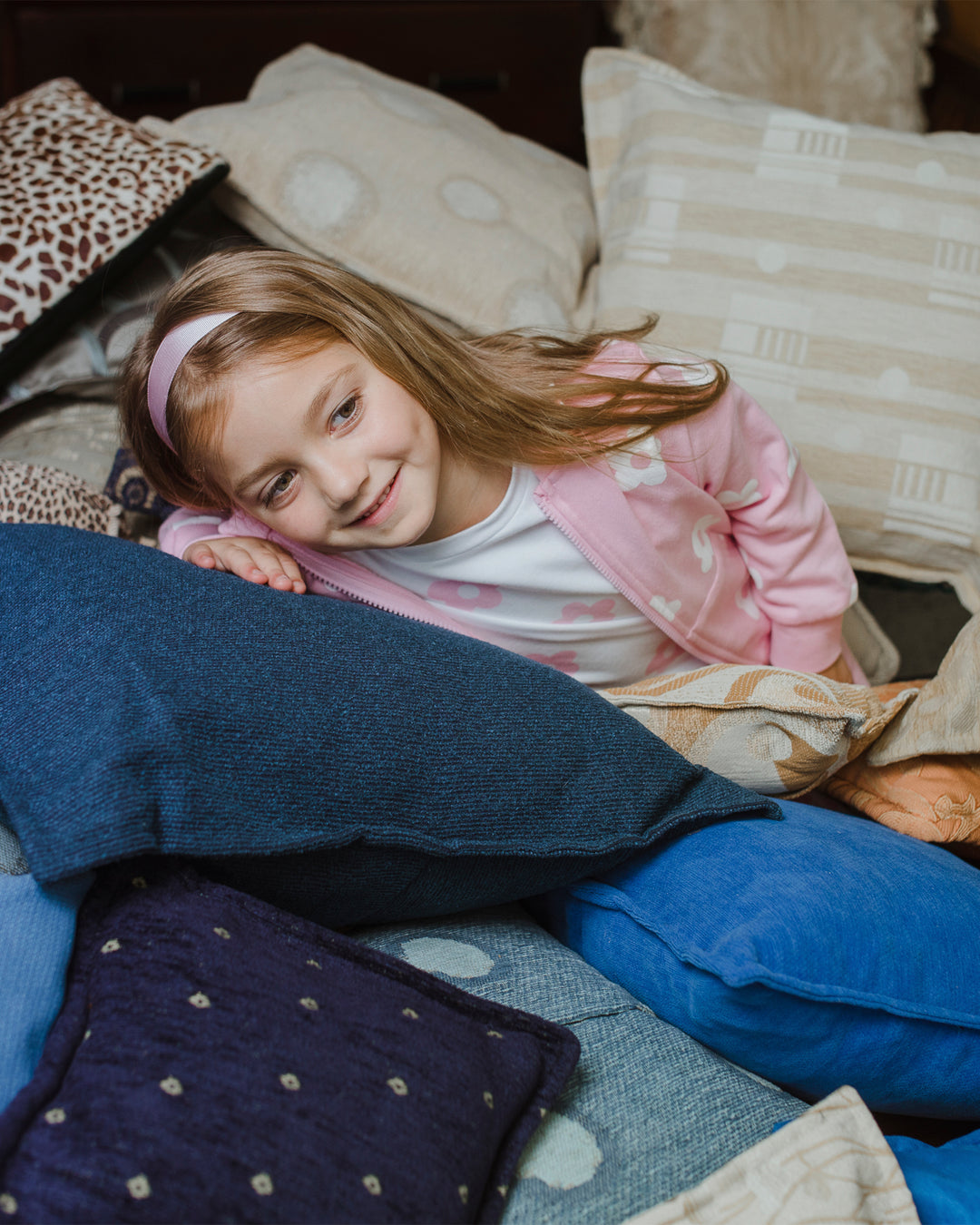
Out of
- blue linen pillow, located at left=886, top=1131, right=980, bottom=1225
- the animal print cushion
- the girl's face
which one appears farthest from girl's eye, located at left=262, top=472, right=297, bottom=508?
blue linen pillow, located at left=886, top=1131, right=980, bottom=1225

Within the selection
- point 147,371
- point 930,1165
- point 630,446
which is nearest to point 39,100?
point 147,371

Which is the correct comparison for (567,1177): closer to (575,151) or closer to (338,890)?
(338,890)

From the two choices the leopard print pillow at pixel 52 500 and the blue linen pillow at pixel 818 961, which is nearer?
the blue linen pillow at pixel 818 961

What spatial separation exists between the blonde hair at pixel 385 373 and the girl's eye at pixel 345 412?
0.05 meters

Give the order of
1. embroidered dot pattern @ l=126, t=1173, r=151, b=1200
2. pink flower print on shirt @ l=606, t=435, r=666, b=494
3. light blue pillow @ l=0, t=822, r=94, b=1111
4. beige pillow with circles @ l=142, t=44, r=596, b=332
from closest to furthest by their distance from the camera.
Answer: embroidered dot pattern @ l=126, t=1173, r=151, b=1200 → light blue pillow @ l=0, t=822, r=94, b=1111 → pink flower print on shirt @ l=606, t=435, r=666, b=494 → beige pillow with circles @ l=142, t=44, r=596, b=332

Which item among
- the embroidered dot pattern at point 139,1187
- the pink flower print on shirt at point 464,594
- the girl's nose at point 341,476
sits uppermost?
the girl's nose at point 341,476

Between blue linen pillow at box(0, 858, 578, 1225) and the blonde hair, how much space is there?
467mm

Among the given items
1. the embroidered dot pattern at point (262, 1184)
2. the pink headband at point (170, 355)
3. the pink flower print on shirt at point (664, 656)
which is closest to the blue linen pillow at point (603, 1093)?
the embroidered dot pattern at point (262, 1184)

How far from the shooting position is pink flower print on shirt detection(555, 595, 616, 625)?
1093 millimetres

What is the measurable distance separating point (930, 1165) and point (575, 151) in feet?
6.67

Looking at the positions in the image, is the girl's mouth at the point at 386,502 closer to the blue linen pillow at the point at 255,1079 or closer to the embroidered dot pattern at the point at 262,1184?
the blue linen pillow at the point at 255,1079

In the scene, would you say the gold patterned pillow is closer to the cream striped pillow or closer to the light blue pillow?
the cream striped pillow

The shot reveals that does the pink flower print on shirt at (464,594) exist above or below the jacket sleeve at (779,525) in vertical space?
below

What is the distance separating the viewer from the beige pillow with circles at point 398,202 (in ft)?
4.22
